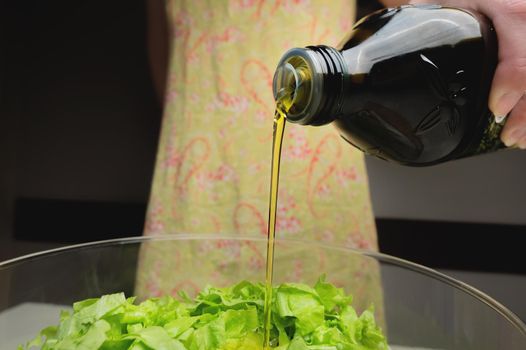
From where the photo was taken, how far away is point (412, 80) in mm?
542

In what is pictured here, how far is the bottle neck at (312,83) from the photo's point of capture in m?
0.49

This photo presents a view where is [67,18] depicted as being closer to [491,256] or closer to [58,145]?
[58,145]

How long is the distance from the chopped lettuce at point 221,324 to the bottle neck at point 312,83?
18 cm

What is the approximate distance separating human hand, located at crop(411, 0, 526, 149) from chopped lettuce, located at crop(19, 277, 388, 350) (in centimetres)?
26

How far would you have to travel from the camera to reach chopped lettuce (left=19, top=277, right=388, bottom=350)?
18.3 inches

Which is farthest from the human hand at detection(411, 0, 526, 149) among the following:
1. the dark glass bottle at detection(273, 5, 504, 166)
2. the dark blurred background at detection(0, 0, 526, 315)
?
the dark blurred background at detection(0, 0, 526, 315)

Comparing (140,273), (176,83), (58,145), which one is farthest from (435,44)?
(58,145)

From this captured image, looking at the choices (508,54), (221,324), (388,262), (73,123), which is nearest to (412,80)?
(508,54)

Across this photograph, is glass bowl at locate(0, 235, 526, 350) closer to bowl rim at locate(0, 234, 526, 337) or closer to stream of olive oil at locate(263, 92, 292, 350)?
bowl rim at locate(0, 234, 526, 337)

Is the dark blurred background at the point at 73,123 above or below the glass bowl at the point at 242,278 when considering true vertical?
above

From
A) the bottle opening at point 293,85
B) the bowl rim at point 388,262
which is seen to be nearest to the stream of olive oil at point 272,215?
the bottle opening at point 293,85

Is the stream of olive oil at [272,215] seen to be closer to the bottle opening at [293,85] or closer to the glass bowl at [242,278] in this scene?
the bottle opening at [293,85]

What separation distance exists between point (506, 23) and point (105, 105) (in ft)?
5.78

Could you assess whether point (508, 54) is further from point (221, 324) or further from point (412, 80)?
point (221, 324)
